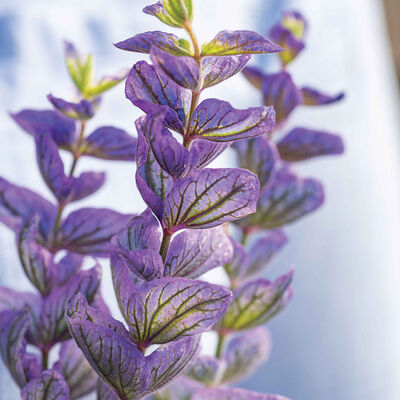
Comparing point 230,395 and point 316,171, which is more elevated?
point 316,171

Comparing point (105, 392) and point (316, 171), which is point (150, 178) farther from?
point (316, 171)

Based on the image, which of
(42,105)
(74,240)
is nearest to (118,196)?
(42,105)

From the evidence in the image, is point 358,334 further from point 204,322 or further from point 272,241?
point 204,322

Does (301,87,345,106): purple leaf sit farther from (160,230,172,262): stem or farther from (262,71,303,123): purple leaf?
(160,230,172,262): stem

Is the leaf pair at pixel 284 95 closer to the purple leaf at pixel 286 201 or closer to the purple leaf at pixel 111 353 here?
the purple leaf at pixel 286 201

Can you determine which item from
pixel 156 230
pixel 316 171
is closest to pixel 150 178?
pixel 156 230

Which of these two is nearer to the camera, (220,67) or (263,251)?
(220,67)
